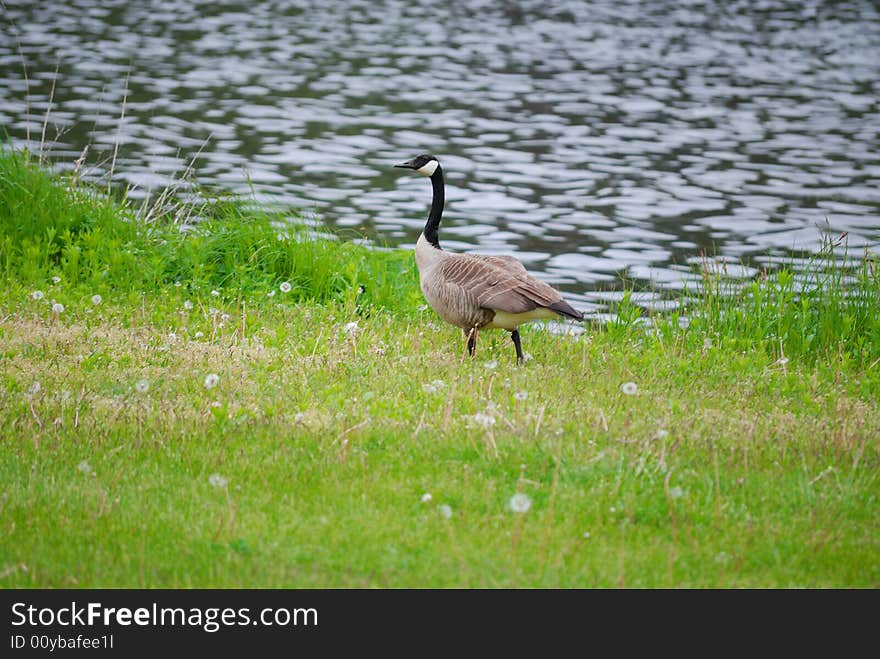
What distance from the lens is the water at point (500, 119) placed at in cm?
1385

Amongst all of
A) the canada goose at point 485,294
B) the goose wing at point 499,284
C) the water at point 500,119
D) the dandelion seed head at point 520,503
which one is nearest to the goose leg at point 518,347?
the canada goose at point 485,294

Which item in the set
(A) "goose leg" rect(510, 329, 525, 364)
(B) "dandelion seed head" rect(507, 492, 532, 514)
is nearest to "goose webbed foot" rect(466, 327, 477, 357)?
(A) "goose leg" rect(510, 329, 525, 364)

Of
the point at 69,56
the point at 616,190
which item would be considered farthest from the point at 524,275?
the point at 69,56

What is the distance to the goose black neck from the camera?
8.91 meters

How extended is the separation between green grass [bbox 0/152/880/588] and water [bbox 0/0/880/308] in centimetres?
238

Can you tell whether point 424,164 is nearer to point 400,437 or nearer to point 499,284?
point 499,284

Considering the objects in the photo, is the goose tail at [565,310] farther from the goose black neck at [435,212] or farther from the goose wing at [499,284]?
the goose black neck at [435,212]

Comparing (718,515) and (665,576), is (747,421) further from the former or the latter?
(665,576)

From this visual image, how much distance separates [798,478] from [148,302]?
5.51 meters

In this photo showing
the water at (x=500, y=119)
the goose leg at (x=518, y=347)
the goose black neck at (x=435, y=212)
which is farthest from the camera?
the water at (x=500, y=119)

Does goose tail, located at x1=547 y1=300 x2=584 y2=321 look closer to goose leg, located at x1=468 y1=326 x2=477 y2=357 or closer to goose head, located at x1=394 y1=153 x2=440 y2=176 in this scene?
goose leg, located at x1=468 y1=326 x2=477 y2=357

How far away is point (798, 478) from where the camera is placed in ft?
20.0

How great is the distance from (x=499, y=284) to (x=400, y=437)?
6.21 feet

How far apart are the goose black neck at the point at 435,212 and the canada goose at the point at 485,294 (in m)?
0.18
